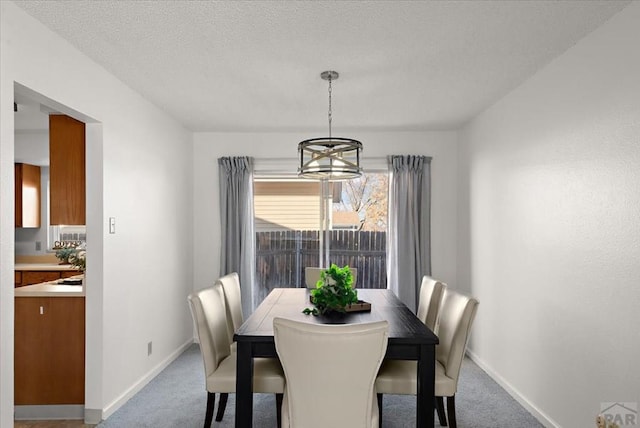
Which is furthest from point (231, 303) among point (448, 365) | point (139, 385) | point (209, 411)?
point (448, 365)

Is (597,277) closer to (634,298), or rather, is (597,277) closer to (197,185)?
(634,298)

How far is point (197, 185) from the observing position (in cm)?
563

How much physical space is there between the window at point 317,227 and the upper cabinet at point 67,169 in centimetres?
256

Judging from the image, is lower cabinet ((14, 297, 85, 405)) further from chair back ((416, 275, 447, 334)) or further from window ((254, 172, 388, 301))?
chair back ((416, 275, 447, 334))

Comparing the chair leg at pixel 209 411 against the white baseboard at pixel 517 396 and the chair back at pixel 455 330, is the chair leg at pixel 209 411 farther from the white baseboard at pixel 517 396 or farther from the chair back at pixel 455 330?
the white baseboard at pixel 517 396

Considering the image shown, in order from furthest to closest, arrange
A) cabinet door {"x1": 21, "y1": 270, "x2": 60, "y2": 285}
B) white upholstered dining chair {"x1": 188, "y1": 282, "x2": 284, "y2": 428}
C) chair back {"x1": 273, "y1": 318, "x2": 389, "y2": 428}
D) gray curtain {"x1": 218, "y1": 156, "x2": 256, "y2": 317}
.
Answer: gray curtain {"x1": 218, "y1": 156, "x2": 256, "y2": 317}, cabinet door {"x1": 21, "y1": 270, "x2": 60, "y2": 285}, white upholstered dining chair {"x1": 188, "y1": 282, "x2": 284, "y2": 428}, chair back {"x1": 273, "y1": 318, "x2": 389, "y2": 428}

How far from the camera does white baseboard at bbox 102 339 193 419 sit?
3389mm

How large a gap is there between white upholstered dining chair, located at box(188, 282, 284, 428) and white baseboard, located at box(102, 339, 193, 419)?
913 mm

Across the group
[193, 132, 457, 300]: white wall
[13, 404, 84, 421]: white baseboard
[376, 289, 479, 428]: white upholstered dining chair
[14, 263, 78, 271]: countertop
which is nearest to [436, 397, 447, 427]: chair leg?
[376, 289, 479, 428]: white upholstered dining chair

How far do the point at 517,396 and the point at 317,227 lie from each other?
295 centimetres

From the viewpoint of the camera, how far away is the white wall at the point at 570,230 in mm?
2385

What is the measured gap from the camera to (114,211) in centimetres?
351

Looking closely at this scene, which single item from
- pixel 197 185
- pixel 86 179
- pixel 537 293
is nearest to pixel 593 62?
pixel 537 293

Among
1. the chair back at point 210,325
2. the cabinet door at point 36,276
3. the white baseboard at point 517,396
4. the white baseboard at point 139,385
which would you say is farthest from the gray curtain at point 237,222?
the white baseboard at point 517,396
